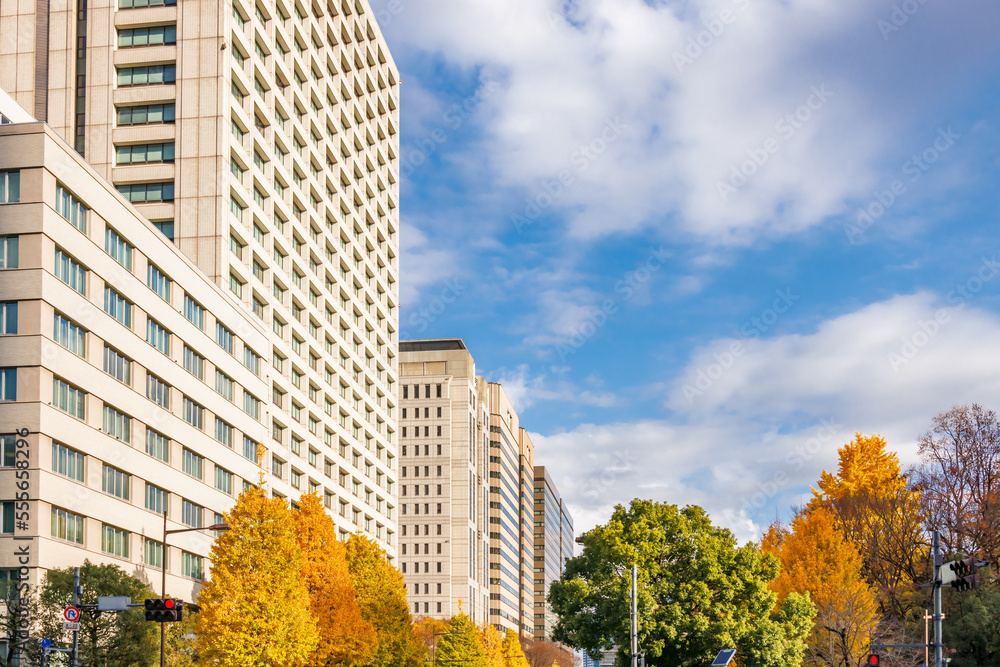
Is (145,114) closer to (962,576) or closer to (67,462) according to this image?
(67,462)

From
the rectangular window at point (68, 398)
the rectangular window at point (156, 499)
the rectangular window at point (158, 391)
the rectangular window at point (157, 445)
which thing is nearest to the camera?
the rectangular window at point (68, 398)

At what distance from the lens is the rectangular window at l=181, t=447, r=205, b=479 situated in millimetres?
63594

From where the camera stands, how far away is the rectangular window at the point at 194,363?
64625 mm

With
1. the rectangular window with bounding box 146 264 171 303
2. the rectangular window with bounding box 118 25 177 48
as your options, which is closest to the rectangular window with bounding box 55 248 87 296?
the rectangular window with bounding box 146 264 171 303

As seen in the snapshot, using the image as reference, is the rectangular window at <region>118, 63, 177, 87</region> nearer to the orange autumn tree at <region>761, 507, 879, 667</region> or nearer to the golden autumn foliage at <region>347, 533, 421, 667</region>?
the golden autumn foliage at <region>347, 533, 421, 667</region>

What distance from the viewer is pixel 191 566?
63688 mm

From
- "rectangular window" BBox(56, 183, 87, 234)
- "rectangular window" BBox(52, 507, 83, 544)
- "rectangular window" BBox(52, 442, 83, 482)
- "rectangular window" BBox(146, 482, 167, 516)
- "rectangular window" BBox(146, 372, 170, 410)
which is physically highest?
"rectangular window" BBox(56, 183, 87, 234)

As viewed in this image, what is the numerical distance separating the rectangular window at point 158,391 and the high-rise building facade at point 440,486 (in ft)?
360

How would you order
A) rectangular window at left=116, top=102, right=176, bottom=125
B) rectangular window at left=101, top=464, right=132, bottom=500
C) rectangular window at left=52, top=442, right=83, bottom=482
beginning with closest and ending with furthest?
1. rectangular window at left=52, top=442, right=83, bottom=482
2. rectangular window at left=101, top=464, right=132, bottom=500
3. rectangular window at left=116, top=102, right=176, bottom=125

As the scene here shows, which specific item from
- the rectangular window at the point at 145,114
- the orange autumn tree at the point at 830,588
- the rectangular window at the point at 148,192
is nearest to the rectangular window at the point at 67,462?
the rectangular window at the point at 148,192

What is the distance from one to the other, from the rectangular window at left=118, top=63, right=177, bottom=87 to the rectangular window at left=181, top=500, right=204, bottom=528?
100 feet

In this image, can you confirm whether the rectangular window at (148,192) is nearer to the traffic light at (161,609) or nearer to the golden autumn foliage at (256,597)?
the golden autumn foliage at (256,597)

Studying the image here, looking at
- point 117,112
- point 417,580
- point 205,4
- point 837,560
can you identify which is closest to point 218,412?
point 117,112

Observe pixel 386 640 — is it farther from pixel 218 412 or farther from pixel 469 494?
pixel 469 494
